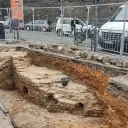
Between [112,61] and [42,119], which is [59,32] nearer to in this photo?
[112,61]

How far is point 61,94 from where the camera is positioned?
308 inches

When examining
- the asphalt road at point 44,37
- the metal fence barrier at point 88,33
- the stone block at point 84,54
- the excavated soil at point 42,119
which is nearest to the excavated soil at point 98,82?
the stone block at point 84,54

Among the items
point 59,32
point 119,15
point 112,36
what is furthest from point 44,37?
point 112,36

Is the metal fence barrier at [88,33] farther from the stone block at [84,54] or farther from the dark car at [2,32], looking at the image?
the stone block at [84,54]

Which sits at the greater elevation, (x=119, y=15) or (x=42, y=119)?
(x=119, y=15)

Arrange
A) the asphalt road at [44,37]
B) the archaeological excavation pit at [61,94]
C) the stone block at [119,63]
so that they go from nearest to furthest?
the archaeological excavation pit at [61,94] < the stone block at [119,63] < the asphalt road at [44,37]

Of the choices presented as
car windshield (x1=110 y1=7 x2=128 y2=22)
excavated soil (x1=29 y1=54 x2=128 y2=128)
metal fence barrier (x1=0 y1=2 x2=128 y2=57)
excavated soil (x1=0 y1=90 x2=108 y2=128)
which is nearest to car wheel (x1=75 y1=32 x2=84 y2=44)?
metal fence barrier (x1=0 y1=2 x2=128 y2=57)

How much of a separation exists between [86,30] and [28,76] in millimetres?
2995

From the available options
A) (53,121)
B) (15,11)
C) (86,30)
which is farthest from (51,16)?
(53,121)

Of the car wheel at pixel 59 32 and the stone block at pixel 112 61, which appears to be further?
the car wheel at pixel 59 32

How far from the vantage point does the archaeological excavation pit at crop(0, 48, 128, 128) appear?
6773mm

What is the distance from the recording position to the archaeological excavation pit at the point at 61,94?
22.2ft

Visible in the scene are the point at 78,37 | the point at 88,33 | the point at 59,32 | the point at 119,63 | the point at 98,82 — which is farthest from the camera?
the point at 59,32

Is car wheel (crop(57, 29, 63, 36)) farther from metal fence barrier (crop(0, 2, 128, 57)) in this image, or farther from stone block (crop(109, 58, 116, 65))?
stone block (crop(109, 58, 116, 65))
